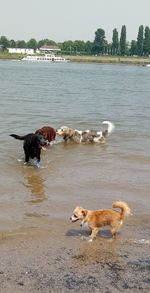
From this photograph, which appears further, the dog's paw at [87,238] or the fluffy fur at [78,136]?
the fluffy fur at [78,136]

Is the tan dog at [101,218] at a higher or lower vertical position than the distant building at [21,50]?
lower

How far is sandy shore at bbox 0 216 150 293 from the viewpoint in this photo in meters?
6.00

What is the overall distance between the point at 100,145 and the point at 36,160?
3.80 m

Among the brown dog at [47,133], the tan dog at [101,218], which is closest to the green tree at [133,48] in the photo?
the brown dog at [47,133]

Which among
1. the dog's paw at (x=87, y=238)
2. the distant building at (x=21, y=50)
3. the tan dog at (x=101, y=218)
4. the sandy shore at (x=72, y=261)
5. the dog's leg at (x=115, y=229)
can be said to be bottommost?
the dog's paw at (x=87, y=238)

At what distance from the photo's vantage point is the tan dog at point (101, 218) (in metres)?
7.68

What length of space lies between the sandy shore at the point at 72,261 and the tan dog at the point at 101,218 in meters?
0.18

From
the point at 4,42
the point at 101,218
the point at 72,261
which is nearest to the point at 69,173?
the point at 101,218

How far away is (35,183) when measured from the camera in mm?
11000

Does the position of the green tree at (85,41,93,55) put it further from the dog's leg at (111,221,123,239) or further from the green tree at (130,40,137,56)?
the dog's leg at (111,221,123,239)

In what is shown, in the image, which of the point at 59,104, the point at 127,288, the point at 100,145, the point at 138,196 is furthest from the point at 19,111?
the point at 127,288

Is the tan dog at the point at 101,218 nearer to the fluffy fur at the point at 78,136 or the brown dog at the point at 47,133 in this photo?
the brown dog at the point at 47,133

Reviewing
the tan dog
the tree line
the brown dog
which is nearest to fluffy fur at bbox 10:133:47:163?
the brown dog

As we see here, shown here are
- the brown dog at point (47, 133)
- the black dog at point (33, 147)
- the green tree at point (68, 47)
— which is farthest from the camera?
the green tree at point (68, 47)
